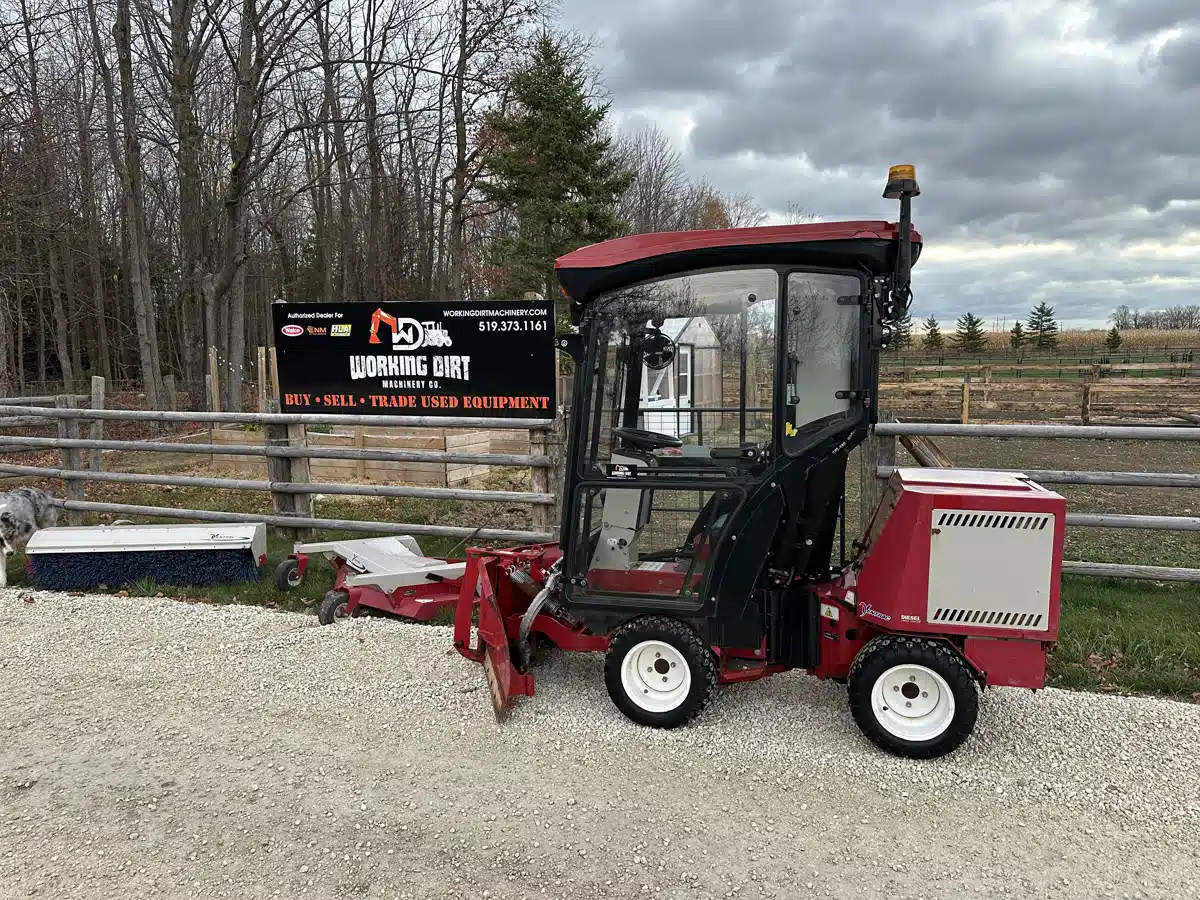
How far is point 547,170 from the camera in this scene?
22500mm

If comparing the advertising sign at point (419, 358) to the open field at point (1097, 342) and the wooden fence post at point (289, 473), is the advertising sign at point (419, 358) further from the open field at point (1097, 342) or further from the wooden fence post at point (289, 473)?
the open field at point (1097, 342)

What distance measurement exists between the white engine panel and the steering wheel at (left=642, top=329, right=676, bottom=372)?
1338 millimetres

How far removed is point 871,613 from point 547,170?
21.1m

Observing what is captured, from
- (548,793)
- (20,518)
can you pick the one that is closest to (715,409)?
(548,793)

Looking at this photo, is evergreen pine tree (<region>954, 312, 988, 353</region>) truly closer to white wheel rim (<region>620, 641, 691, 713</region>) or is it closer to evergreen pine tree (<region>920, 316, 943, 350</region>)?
evergreen pine tree (<region>920, 316, 943, 350</region>)

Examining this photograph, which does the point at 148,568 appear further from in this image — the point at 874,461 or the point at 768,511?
the point at 874,461

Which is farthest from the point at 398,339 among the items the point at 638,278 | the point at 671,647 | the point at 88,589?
the point at 671,647

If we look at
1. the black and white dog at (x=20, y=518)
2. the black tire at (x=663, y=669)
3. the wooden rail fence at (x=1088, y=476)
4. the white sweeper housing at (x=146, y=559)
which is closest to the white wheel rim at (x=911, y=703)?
the black tire at (x=663, y=669)

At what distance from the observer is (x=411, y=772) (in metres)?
3.37

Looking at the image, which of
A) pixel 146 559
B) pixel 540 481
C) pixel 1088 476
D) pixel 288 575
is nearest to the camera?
pixel 1088 476

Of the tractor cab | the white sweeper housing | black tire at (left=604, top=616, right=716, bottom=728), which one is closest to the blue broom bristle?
the white sweeper housing

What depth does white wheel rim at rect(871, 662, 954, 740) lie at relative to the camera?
338 cm

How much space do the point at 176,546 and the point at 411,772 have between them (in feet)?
12.0

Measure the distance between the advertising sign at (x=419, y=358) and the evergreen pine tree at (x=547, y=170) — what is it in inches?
608
